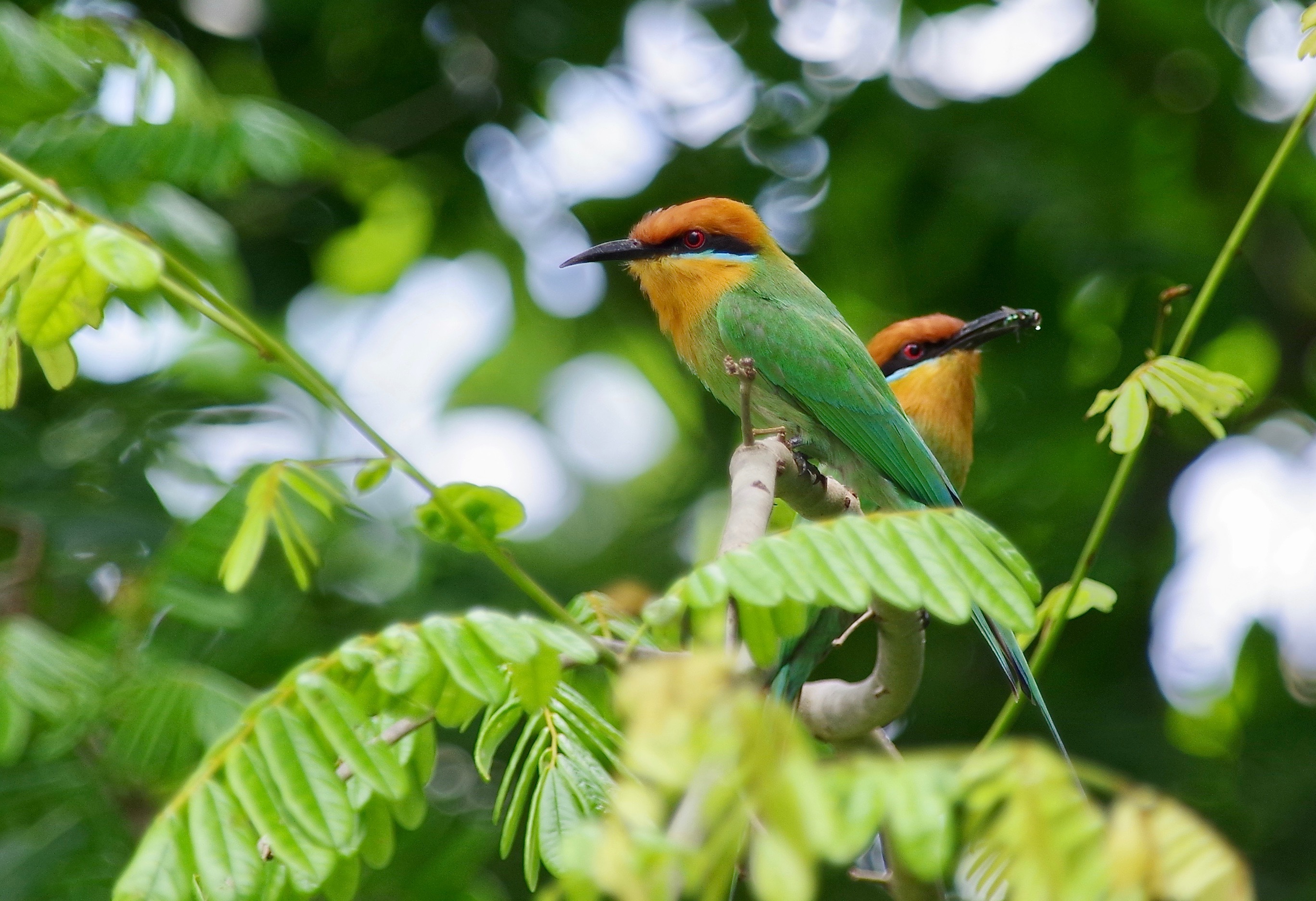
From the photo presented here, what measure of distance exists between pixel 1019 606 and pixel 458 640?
670mm

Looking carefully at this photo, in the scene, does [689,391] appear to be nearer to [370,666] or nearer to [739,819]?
[370,666]

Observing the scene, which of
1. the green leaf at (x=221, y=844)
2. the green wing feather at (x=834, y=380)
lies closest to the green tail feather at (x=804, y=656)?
the green wing feather at (x=834, y=380)

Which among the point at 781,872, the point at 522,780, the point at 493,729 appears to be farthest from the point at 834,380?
the point at 781,872

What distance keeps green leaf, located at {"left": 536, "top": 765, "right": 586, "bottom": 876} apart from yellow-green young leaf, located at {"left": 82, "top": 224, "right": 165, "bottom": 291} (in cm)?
84

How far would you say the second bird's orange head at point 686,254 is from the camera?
3.84 meters

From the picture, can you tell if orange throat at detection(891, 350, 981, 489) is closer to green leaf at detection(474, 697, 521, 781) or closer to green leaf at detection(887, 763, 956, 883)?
green leaf at detection(474, 697, 521, 781)

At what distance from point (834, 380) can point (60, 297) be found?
7.42ft

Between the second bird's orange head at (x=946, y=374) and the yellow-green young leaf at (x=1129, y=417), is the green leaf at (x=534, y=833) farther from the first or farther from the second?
the second bird's orange head at (x=946, y=374)

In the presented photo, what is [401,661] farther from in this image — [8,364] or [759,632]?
[8,364]

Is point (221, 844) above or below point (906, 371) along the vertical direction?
above

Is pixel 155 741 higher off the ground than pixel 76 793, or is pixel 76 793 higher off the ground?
pixel 155 741

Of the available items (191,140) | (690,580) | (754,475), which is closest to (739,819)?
(690,580)

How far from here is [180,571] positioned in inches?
128

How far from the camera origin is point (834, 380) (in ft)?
11.6
